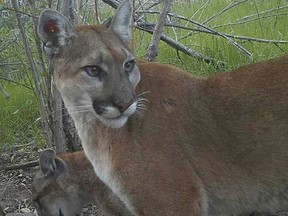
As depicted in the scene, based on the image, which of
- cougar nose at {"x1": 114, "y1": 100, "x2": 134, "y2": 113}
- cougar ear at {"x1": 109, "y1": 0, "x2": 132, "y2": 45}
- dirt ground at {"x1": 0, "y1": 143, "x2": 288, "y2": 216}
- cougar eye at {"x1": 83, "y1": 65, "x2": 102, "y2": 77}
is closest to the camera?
cougar nose at {"x1": 114, "y1": 100, "x2": 134, "y2": 113}

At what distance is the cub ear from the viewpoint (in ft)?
16.9

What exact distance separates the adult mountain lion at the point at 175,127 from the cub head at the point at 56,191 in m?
0.96

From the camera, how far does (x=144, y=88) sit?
429 cm

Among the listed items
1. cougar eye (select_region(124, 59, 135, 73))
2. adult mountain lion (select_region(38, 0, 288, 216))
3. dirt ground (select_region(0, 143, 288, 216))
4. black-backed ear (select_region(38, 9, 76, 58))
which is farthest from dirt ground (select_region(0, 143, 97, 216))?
cougar eye (select_region(124, 59, 135, 73))

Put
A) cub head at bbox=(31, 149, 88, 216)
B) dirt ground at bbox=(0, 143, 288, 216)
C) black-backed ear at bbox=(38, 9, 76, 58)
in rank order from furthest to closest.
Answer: dirt ground at bbox=(0, 143, 288, 216)
cub head at bbox=(31, 149, 88, 216)
black-backed ear at bbox=(38, 9, 76, 58)

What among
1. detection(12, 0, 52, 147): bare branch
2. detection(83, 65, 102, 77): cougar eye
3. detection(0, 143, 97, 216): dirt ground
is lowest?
detection(0, 143, 97, 216): dirt ground

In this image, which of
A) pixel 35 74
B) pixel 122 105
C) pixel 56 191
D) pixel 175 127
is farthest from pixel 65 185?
pixel 122 105

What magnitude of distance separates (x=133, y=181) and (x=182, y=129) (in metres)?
0.42

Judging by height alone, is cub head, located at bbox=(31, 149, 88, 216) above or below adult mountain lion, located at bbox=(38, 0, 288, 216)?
below

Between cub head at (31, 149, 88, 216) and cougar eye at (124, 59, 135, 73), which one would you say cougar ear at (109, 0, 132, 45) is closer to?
cougar eye at (124, 59, 135, 73)

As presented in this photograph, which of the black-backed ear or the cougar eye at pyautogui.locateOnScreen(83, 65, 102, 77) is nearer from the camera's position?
the cougar eye at pyautogui.locateOnScreen(83, 65, 102, 77)

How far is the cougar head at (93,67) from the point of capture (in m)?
3.97

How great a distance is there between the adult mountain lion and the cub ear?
2.89ft

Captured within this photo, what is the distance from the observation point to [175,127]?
4.18 metres
